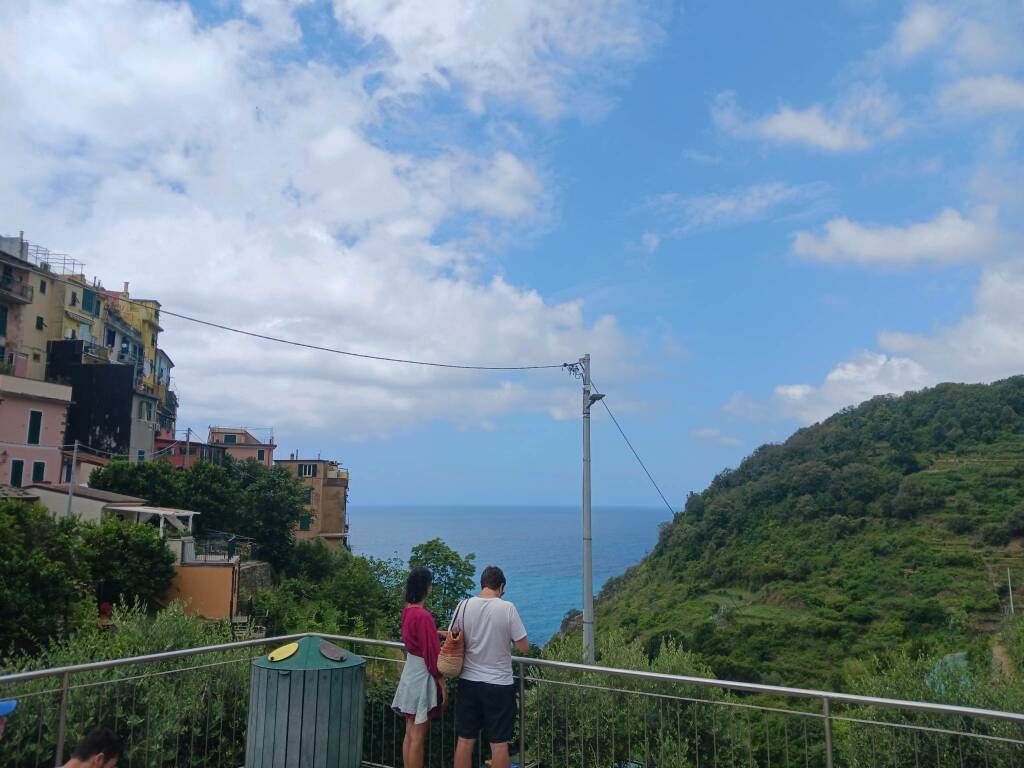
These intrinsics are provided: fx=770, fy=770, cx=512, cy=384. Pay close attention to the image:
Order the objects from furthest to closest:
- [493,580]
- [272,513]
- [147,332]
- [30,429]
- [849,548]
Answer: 1. [147,332]
2. [849,548]
3. [272,513]
4. [30,429]
5. [493,580]

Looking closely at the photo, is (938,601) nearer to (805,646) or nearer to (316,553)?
(805,646)

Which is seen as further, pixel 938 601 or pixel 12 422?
pixel 938 601

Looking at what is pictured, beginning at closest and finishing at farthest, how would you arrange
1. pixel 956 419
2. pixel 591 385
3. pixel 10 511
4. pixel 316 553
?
pixel 591 385 → pixel 10 511 → pixel 316 553 → pixel 956 419

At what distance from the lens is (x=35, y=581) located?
23.5m

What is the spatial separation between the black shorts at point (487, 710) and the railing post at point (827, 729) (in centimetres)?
189

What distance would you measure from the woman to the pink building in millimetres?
35968

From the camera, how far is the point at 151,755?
5.47 meters

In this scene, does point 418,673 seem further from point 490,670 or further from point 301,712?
point 301,712

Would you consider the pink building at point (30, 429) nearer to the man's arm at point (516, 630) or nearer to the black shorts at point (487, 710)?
the black shorts at point (487, 710)

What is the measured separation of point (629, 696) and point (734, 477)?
7153cm

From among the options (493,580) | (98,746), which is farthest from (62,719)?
(493,580)

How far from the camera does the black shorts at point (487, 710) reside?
4.98 metres

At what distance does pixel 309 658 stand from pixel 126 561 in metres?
28.4

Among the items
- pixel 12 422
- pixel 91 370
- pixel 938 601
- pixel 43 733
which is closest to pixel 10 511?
pixel 12 422
